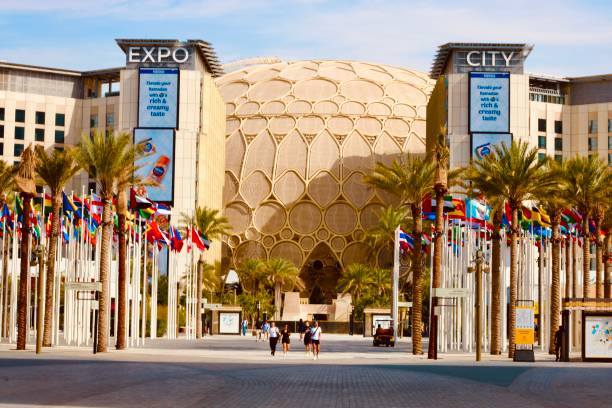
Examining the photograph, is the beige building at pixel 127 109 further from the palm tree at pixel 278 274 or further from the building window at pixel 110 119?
the palm tree at pixel 278 274

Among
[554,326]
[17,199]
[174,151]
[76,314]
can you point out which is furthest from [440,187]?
[174,151]

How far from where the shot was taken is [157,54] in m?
108

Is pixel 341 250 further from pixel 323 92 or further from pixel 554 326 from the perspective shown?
pixel 554 326

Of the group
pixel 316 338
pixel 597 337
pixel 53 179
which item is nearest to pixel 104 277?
pixel 53 179

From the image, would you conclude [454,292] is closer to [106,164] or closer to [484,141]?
[106,164]

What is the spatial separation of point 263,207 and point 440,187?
81.3 meters

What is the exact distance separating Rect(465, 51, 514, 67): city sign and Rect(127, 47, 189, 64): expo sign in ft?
86.8

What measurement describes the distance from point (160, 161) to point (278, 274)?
2200 centimetres

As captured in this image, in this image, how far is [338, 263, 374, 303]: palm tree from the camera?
115000mm

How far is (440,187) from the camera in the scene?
5006 cm

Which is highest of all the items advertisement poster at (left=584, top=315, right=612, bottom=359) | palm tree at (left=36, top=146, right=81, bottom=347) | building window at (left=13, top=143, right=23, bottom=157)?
building window at (left=13, top=143, right=23, bottom=157)

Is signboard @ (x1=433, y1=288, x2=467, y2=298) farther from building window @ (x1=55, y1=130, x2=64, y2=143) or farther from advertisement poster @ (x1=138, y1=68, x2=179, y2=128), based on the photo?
building window @ (x1=55, y1=130, x2=64, y2=143)

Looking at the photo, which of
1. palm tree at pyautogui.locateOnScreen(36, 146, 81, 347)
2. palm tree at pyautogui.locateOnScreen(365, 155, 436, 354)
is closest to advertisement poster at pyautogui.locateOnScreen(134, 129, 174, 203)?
palm tree at pyautogui.locateOnScreen(365, 155, 436, 354)

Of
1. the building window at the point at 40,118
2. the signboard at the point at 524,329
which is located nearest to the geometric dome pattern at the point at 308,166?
the building window at the point at 40,118
